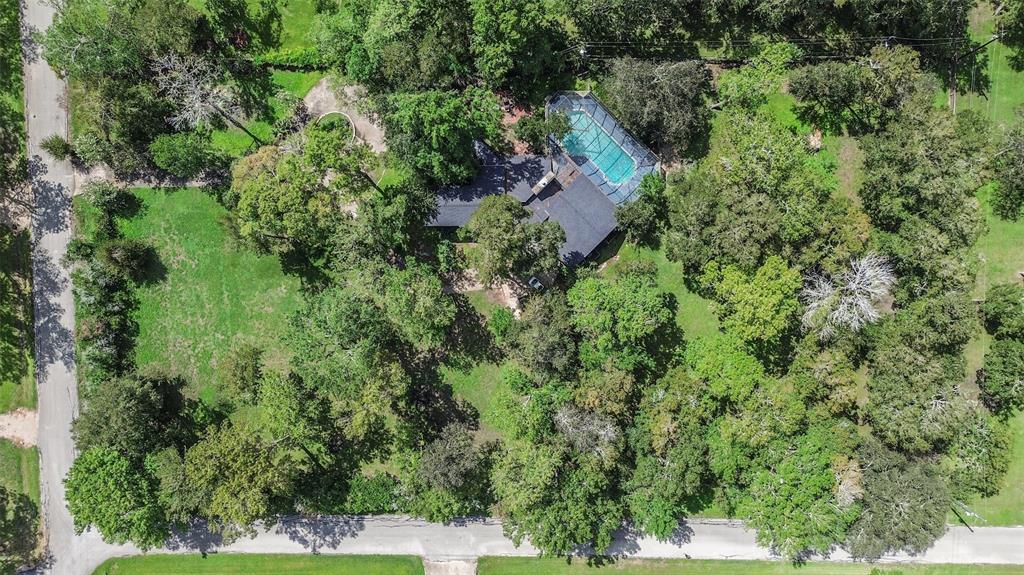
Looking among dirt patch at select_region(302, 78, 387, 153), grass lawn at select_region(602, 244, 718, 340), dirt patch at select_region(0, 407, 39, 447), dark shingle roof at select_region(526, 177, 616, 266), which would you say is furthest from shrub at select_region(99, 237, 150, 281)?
grass lawn at select_region(602, 244, 718, 340)

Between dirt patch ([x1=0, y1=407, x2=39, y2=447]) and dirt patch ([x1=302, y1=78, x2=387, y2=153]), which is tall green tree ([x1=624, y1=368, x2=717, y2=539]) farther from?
dirt patch ([x1=0, y1=407, x2=39, y2=447])

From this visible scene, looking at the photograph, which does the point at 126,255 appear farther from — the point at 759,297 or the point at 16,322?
the point at 759,297

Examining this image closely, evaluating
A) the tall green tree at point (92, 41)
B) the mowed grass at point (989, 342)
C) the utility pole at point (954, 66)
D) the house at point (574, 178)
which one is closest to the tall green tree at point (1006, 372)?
the mowed grass at point (989, 342)

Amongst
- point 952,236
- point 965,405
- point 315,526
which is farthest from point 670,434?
point 315,526

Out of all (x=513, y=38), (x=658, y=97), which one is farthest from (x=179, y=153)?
(x=658, y=97)

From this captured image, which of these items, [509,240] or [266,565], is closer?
[509,240]

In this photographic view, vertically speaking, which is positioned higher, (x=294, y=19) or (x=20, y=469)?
(x=294, y=19)

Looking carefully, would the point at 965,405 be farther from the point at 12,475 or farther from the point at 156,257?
the point at 12,475
